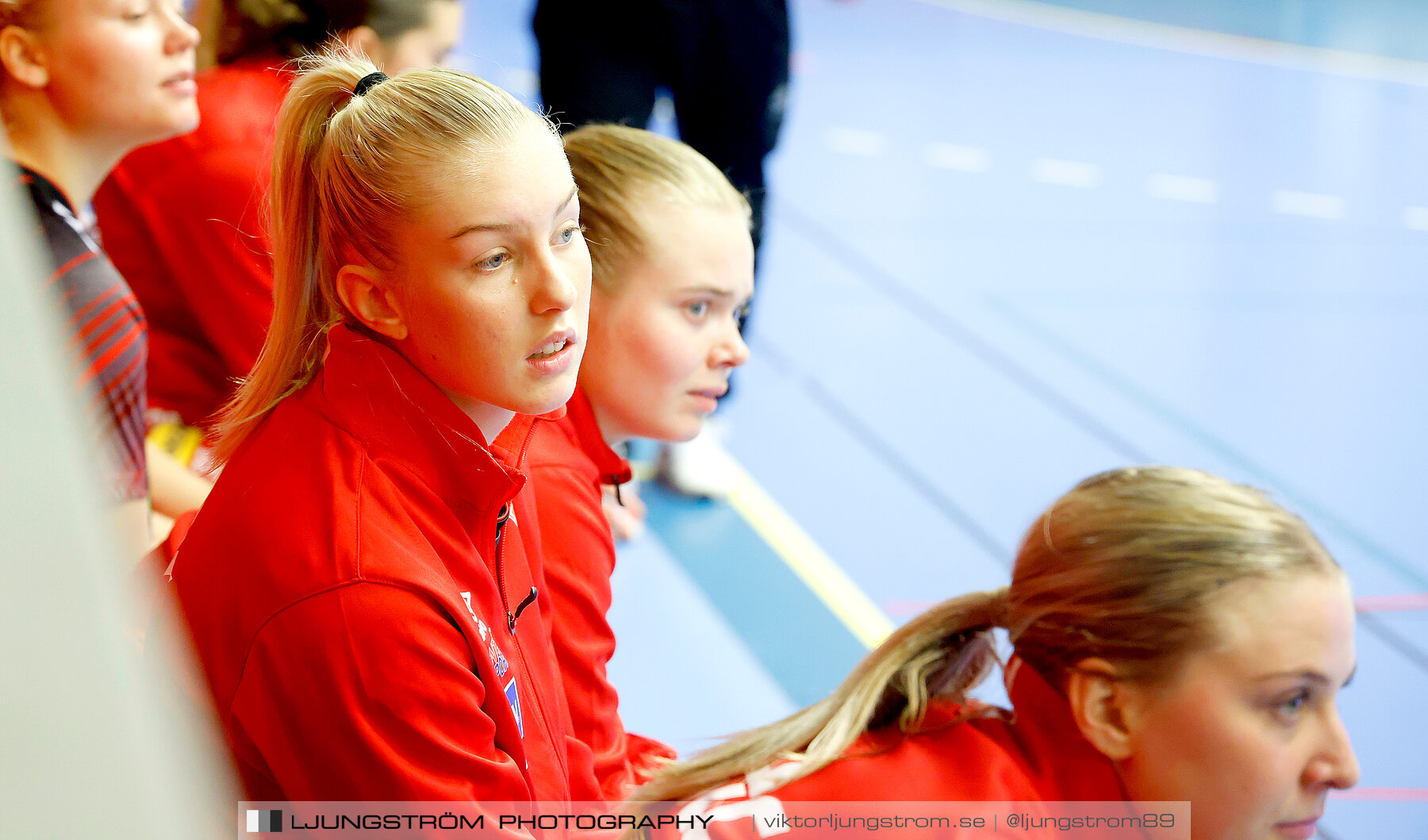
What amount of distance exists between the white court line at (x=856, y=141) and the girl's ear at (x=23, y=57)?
14.0ft

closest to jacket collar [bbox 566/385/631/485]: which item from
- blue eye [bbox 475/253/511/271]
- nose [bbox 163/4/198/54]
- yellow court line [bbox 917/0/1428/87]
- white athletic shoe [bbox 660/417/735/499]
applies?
blue eye [bbox 475/253/511/271]

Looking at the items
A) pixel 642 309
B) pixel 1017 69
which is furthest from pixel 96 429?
pixel 1017 69

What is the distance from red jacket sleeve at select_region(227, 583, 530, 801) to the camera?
1010 mm

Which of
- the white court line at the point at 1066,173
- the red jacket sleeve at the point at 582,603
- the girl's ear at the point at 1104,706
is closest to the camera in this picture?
the girl's ear at the point at 1104,706

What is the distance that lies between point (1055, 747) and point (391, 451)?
2.41 ft

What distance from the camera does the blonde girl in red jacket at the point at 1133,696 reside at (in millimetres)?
1168

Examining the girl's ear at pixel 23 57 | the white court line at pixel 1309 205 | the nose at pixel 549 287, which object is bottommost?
the white court line at pixel 1309 205

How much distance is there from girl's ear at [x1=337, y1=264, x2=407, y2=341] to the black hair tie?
6.6 inches

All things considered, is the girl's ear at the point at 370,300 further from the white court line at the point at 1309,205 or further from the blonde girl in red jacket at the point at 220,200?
the white court line at the point at 1309,205

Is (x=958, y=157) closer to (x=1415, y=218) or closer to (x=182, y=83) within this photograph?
(x=1415, y=218)

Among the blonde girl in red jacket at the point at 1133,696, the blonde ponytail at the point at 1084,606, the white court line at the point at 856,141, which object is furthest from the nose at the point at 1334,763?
the white court line at the point at 856,141

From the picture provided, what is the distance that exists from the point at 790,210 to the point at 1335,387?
2.15m

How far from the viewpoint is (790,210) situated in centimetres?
490

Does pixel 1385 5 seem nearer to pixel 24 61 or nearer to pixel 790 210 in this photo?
pixel 790 210
